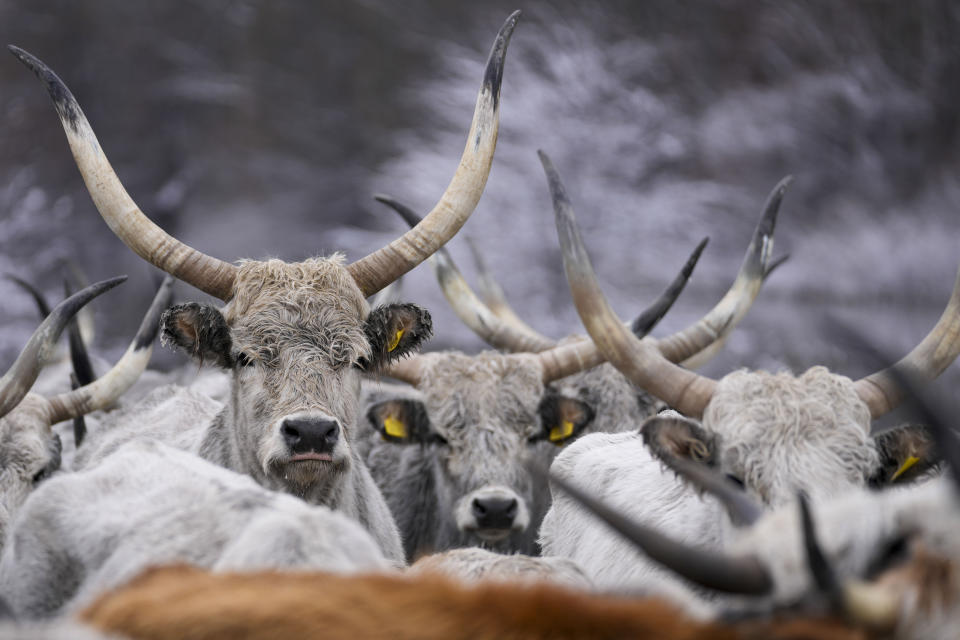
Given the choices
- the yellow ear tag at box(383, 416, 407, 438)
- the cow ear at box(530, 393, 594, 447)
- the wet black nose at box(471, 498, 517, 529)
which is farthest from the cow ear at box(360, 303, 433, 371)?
the cow ear at box(530, 393, 594, 447)

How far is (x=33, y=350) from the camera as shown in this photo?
5371 mm

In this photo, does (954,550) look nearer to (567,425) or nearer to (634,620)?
(634,620)

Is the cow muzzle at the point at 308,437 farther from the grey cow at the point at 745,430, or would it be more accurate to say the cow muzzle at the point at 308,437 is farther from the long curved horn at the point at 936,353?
the long curved horn at the point at 936,353

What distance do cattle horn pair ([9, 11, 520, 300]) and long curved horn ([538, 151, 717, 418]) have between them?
773 mm

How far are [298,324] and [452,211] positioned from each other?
3.32ft

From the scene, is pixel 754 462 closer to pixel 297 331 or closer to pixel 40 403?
pixel 297 331

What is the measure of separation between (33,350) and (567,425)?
9.31ft

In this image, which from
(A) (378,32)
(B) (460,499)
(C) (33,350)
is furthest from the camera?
(A) (378,32)

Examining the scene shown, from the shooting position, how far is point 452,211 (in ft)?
17.5

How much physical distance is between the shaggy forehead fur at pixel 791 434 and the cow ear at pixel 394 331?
148cm

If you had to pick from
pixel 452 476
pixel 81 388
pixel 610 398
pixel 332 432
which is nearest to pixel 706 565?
pixel 332 432

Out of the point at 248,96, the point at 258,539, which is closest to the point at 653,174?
the point at 248,96

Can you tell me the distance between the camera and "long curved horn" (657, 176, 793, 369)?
6.16 m

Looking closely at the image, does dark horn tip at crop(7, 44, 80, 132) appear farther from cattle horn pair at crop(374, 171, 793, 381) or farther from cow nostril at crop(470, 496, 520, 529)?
cow nostril at crop(470, 496, 520, 529)
